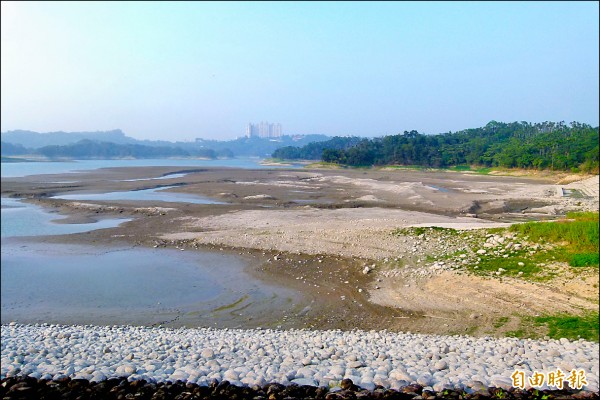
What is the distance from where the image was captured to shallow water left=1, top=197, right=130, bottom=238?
22.7 metres

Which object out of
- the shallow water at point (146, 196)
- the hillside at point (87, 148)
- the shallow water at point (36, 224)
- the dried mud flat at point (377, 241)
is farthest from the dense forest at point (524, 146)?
the hillside at point (87, 148)

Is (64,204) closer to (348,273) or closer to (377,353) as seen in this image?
(348,273)

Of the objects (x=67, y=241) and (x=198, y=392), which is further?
(x=67, y=241)

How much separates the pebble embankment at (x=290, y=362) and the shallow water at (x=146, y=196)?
2384cm

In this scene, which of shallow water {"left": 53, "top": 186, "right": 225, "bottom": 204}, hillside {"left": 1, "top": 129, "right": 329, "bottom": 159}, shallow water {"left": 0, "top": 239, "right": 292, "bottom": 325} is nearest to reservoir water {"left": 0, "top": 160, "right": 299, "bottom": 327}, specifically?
shallow water {"left": 0, "top": 239, "right": 292, "bottom": 325}

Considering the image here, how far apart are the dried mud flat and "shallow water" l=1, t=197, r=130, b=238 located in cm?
112

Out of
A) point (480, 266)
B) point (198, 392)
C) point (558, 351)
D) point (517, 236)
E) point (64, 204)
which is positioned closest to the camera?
point (198, 392)

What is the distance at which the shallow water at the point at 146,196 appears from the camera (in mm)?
33875

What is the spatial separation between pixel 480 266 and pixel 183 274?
358 inches

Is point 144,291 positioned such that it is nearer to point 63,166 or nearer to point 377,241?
point 377,241

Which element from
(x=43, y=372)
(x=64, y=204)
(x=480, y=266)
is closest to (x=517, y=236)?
(x=480, y=266)

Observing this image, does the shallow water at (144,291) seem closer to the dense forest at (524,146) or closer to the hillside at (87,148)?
the dense forest at (524,146)

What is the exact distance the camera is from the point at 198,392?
5.74m

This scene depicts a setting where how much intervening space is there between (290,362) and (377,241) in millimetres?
10124
